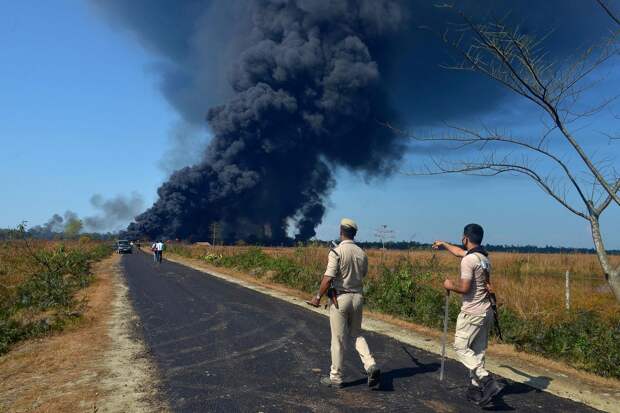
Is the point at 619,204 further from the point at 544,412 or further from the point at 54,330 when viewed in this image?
the point at 54,330

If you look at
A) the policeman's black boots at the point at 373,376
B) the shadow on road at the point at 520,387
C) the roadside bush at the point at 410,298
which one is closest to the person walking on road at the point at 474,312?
the shadow on road at the point at 520,387

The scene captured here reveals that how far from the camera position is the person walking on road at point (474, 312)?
5.28 m

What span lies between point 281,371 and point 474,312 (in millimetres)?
2692

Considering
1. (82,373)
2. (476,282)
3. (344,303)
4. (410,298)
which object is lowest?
(82,373)

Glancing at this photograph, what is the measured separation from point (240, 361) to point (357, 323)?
2.16m

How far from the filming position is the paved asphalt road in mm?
5180

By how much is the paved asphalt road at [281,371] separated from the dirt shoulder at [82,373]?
0.31 meters

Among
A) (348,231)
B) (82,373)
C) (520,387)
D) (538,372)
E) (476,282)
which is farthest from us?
(538,372)

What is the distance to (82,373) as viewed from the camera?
6297 mm

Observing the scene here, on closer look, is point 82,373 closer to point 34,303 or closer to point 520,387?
point 520,387

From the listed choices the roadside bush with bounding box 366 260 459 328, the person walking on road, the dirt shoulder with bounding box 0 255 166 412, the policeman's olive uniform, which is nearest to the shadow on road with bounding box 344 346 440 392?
the policeman's olive uniform

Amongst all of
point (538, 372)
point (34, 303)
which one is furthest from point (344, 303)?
point (34, 303)

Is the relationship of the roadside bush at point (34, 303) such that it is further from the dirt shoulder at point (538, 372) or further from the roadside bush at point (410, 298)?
the roadside bush at point (410, 298)

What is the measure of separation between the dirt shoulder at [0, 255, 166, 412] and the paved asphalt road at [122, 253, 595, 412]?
0.31 meters
